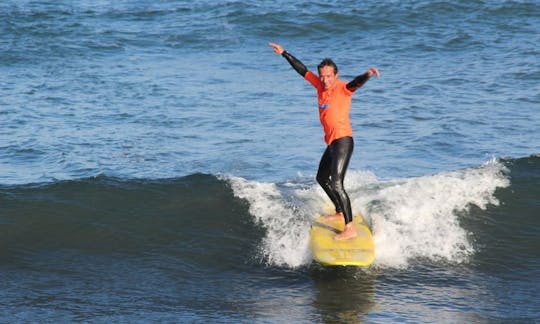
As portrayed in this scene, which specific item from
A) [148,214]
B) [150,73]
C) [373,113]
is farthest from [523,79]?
[148,214]

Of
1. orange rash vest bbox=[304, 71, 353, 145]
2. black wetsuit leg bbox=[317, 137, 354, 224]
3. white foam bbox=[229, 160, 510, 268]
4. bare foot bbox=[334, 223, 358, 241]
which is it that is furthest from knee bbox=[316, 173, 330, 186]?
white foam bbox=[229, 160, 510, 268]

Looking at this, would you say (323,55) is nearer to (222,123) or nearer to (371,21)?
(371,21)

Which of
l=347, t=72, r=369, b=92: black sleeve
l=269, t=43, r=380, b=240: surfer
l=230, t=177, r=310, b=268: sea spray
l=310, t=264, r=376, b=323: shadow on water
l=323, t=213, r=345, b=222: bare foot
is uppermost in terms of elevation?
l=347, t=72, r=369, b=92: black sleeve

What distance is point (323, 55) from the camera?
20.8 meters

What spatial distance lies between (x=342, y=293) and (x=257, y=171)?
4407 millimetres

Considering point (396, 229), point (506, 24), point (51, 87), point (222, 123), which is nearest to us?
point (396, 229)

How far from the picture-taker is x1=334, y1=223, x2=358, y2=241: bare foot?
30.6 ft

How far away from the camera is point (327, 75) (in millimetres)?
9227

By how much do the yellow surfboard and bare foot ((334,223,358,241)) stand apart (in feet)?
0.15

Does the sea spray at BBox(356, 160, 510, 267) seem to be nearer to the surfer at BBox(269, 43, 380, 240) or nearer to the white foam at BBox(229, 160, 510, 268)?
the white foam at BBox(229, 160, 510, 268)

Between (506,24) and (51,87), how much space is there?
1183 cm

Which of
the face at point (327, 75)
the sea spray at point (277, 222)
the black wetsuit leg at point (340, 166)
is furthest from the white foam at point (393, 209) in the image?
the face at point (327, 75)

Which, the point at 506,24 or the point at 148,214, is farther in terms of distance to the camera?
the point at 506,24

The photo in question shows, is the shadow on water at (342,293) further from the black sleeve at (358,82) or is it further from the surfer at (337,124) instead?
the black sleeve at (358,82)
